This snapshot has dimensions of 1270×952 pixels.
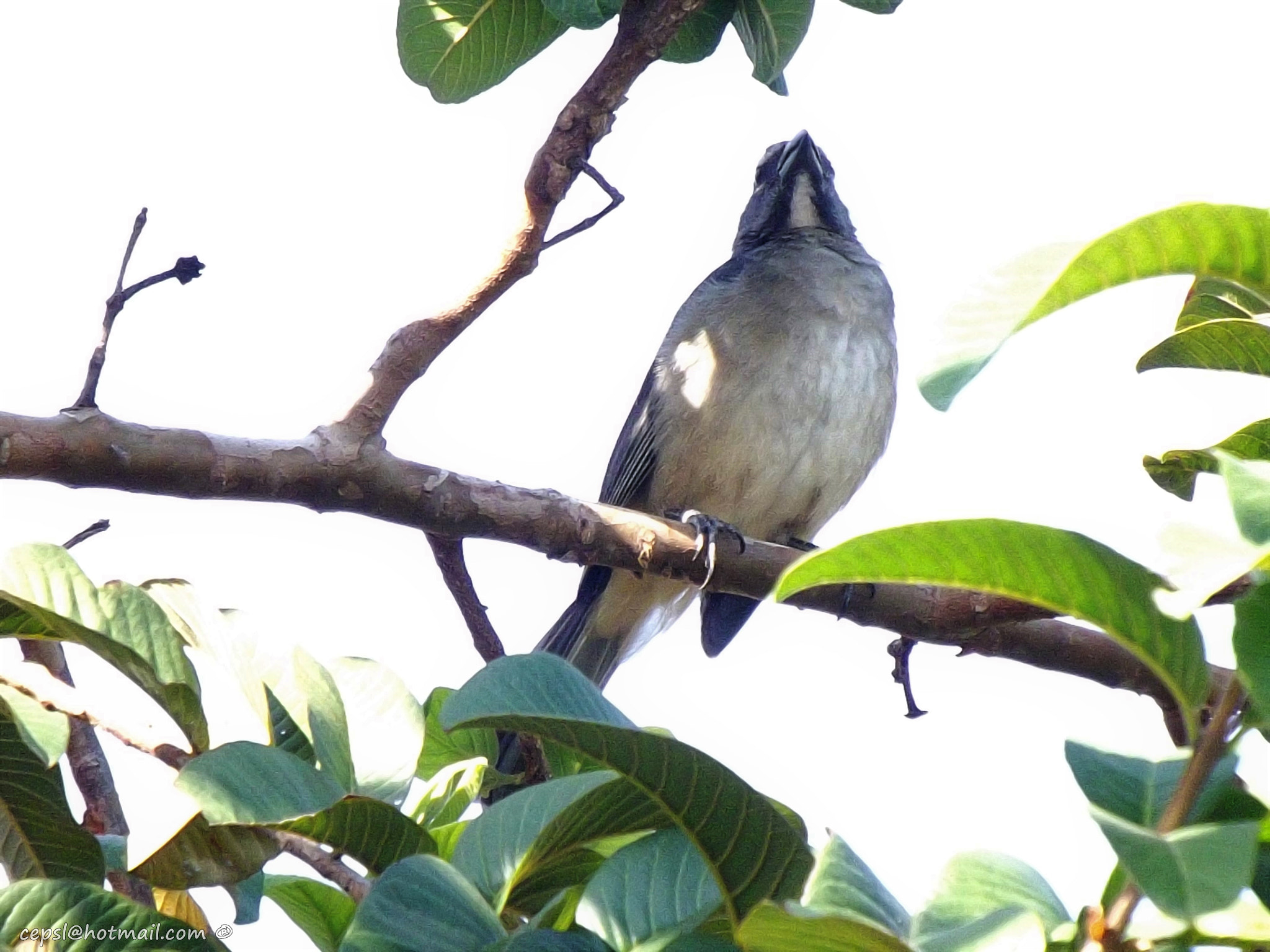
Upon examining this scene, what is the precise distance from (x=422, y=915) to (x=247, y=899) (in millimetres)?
457

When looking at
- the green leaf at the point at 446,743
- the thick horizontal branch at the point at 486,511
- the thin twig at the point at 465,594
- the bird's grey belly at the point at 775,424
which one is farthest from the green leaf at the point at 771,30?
the green leaf at the point at 446,743

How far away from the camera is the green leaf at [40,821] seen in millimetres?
1629

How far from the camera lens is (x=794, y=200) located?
5.80 meters

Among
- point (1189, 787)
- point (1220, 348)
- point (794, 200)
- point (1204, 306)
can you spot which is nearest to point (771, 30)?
point (1204, 306)

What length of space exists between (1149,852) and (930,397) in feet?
1.43

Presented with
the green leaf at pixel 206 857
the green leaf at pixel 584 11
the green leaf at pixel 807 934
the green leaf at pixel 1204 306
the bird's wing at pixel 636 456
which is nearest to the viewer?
the green leaf at pixel 807 934

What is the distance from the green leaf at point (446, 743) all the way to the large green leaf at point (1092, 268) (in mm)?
1136

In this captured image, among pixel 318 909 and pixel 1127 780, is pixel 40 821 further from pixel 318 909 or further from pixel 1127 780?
pixel 1127 780

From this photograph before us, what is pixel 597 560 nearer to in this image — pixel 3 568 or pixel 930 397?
pixel 3 568

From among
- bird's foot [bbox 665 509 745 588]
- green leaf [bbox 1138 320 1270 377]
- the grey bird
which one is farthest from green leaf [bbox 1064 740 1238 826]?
the grey bird

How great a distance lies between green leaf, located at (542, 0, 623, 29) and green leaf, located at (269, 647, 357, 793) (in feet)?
5.63

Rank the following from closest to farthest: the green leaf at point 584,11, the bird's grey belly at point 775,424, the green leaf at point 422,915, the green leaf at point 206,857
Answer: the green leaf at point 422,915
the green leaf at point 206,857
the green leaf at point 584,11
the bird's grey belly at point 775,424

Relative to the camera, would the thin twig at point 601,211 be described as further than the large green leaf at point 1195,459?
Yes

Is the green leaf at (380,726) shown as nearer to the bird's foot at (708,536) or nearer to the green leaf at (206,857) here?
the green leaf at (206,857)
